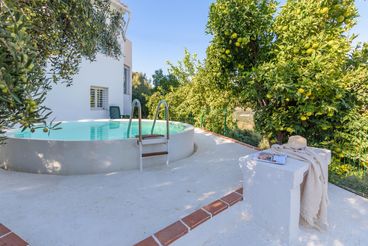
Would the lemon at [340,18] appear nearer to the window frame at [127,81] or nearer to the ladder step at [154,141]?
the ladder step at [154,141]

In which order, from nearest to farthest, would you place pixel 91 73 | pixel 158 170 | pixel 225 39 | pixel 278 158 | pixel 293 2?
pixel 278 158
pixel 293 2
pixel 225 39
pixel 158 170
pixel 91 73

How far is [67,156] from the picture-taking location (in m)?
4.27

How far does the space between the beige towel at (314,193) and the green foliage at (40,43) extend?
3.18 meters

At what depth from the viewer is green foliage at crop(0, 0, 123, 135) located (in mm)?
1386

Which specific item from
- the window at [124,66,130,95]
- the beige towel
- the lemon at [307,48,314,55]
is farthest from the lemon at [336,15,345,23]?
the window at [124,66,130,95]

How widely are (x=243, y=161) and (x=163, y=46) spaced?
2000cm

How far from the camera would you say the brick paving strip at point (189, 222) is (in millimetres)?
2279

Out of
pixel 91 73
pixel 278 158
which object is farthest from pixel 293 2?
pixel 91 73

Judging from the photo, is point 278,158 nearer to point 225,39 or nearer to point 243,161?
point 243,161

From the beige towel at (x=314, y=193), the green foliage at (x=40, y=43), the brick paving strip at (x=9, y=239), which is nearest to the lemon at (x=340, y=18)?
the beige towel at (x=314, y=193)

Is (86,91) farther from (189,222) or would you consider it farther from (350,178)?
(350,178)

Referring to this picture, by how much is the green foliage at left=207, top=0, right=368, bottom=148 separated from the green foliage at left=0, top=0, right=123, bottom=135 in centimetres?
220

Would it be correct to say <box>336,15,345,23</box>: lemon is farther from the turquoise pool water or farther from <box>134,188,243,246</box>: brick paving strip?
the turquoise pool water

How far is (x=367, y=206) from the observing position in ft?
11.4
